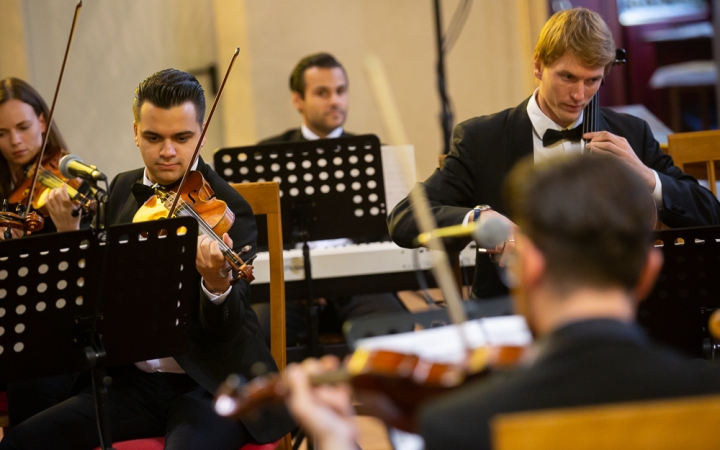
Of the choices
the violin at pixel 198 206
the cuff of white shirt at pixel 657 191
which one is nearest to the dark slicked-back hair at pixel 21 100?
the violin at pixel 198 206

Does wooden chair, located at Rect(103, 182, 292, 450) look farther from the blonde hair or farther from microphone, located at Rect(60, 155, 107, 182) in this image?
the blonde hair

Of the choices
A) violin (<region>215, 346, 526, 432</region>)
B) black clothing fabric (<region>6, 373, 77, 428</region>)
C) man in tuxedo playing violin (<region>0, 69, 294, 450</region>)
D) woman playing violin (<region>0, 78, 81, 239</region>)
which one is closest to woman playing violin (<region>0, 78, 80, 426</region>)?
woman playing violin (<region>0, 78, 81, 239</region>)

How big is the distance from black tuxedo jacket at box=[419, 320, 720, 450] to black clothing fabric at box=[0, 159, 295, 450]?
1.17m

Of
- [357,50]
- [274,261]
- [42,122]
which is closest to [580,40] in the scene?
[274,261]

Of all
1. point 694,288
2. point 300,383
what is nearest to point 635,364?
point 300,383

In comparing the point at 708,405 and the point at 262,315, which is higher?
the point at 708,405

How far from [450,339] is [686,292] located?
3.40 feet

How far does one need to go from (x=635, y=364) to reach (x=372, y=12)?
4.78 metres

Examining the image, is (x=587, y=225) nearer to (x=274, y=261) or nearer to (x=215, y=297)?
(x=215, y=297)

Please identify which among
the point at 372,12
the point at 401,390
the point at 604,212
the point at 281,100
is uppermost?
the point at 372,12

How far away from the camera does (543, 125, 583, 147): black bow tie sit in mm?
2479

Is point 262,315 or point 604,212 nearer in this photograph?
point 604,212

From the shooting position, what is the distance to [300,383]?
1.08 meters

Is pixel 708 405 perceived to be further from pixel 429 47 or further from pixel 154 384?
pixel 429 47
